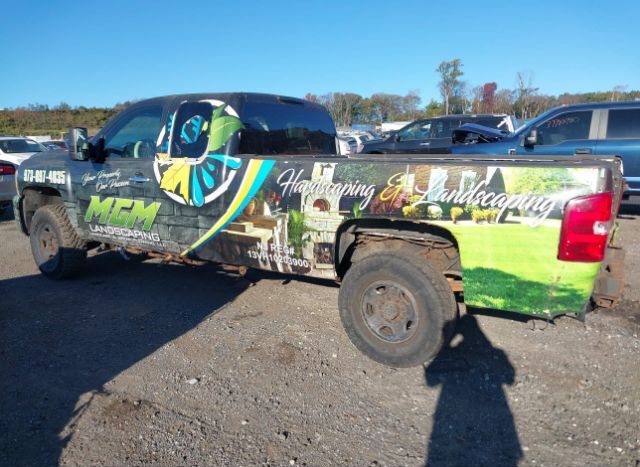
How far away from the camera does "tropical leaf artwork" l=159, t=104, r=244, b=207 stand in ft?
13.1

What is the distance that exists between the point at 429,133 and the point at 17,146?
11408 mm

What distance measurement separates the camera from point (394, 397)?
313 cm

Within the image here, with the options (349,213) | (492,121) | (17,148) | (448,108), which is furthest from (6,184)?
(448,108)

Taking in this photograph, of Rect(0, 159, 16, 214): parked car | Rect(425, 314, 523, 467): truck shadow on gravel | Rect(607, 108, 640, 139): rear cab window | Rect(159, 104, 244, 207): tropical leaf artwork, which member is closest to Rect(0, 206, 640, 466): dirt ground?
Rect(425, 314, 523, 467): truck shadow on gravel

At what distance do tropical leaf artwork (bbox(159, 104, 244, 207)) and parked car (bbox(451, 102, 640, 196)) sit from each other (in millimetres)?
4729

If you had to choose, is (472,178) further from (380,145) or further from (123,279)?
(380,145)

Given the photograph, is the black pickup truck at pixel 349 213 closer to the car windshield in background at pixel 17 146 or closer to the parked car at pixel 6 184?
the parked car at pixel 6 184

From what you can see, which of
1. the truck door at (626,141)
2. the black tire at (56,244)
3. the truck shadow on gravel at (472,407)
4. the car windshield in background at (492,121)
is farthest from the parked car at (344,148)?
the truck door at (626,141)

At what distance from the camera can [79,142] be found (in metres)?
4.79

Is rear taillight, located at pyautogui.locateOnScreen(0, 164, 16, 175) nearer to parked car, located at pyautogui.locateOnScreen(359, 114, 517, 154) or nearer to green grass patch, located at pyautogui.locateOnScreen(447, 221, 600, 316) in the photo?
parked car, located at pyautogui.locateOnScreen(359, 114, 517, 154)

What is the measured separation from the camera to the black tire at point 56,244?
5297mm

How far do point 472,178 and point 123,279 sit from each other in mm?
4286

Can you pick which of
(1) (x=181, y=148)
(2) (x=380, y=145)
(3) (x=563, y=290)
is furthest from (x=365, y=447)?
(2) (x=380, y=145)

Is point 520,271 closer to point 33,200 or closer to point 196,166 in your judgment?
point 196,166
